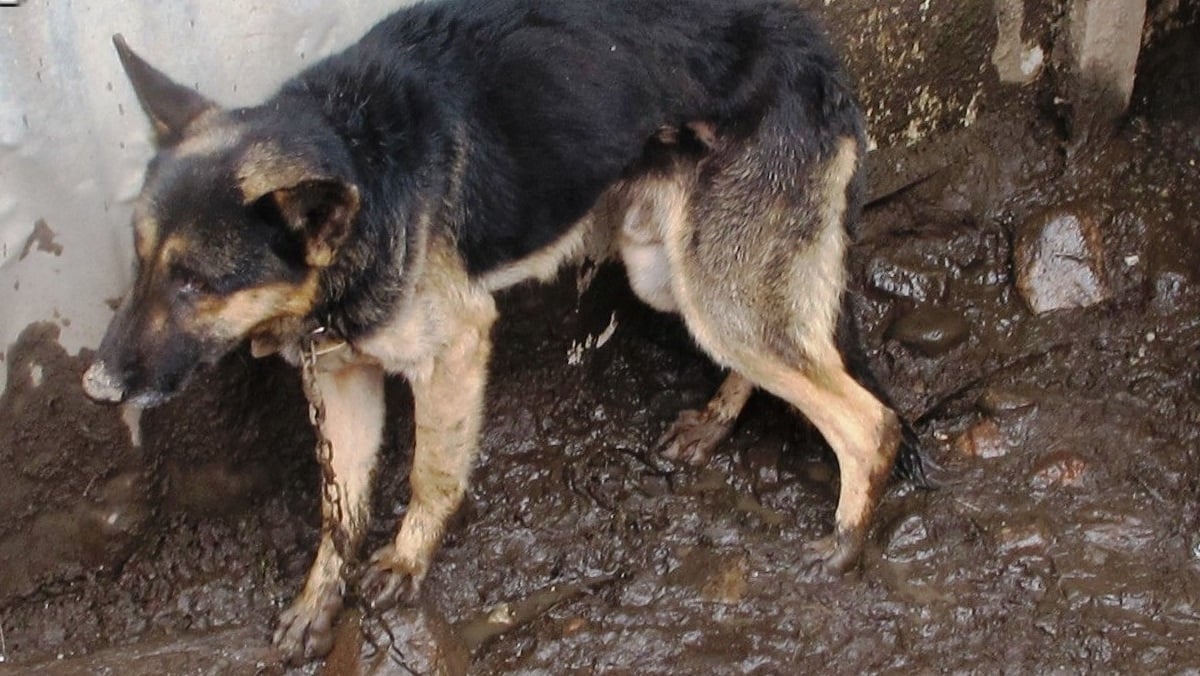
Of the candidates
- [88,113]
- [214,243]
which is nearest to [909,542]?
[214,243]

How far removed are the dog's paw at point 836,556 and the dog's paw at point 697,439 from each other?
0.62 meters

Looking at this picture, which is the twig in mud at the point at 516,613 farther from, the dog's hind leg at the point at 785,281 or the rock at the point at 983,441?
the rock at the point at 983,441

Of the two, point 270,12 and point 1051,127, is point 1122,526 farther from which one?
point 270,12

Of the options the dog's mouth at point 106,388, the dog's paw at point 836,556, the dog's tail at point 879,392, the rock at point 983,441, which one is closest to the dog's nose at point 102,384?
the dog's mouth at point 106,388

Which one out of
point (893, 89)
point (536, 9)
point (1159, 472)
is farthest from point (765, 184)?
point (1159, 472)

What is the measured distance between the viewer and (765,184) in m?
3.74

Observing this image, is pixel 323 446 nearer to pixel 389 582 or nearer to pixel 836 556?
pixel 389 582

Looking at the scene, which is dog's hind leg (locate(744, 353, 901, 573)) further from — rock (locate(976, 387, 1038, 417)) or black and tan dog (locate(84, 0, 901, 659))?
rock (locate(976, 387, 1038, 417))

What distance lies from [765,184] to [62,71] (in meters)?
2.02

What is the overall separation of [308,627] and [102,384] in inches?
48.0

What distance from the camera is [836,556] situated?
4.22m

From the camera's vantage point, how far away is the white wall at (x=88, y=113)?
10.7 feet

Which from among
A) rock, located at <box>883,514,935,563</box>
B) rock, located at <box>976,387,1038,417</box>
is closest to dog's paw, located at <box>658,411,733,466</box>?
rock, located at <box>883,514,935,563</box>

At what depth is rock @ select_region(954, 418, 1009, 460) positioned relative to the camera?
4.59 meters
